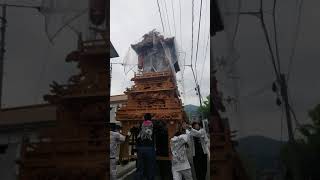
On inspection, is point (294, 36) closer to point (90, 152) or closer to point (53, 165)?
point (90, 152)

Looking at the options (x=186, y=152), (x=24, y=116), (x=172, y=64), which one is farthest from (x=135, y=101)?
(x=24, y=116)

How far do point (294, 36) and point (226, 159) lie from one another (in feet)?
3.47

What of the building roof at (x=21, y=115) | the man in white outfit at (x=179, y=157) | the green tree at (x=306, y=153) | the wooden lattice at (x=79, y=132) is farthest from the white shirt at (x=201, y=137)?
the building roof at (x=21, y=115)

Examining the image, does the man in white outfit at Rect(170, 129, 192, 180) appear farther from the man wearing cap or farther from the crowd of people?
the man wearing cap

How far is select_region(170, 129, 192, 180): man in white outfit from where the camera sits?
5316 mm

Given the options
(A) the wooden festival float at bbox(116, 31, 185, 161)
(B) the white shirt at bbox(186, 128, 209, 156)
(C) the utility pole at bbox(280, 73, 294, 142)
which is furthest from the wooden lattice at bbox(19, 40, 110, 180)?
(A) the wooden festival float at bbox(116, 31, 185, 161)

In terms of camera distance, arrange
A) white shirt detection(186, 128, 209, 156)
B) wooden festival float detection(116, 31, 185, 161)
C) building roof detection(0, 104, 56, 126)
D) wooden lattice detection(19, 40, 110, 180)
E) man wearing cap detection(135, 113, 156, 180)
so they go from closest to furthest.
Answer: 1. wooden lattice detection(19, 40, 110, 180)
2. building roof detection(0, 104, 56, 126)
3. man wearing cap detection(135, 113, 156, 180)
4. white shirt detection(186, 128, 209, 156)
5. wooden festival float detection(116, 31, 185, 161)

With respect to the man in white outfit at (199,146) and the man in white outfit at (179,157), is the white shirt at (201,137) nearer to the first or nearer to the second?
the man in white outfit at (199,146)

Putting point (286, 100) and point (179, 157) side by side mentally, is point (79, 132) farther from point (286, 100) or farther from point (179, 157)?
point (179, 157)

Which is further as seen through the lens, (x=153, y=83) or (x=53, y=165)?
(x=153, y=83)

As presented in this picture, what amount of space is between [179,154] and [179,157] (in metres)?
0.04

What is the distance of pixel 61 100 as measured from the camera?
3352 mm

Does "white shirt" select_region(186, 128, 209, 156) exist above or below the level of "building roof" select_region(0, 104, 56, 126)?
below

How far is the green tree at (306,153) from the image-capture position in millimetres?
3307
